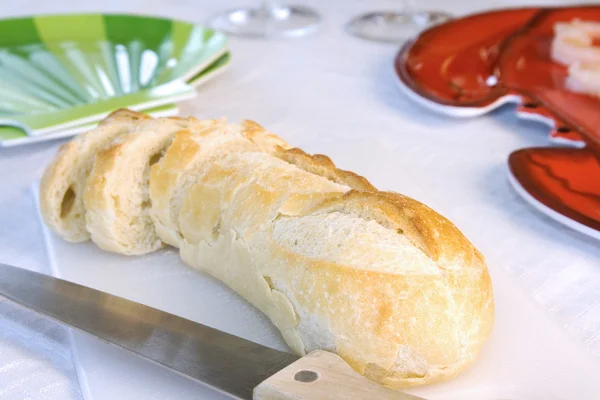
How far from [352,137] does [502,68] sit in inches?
15.2

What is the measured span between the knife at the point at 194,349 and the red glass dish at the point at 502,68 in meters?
0.78

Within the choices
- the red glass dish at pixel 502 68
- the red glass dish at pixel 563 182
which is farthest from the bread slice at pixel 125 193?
the red glass dish at pixel 502 68

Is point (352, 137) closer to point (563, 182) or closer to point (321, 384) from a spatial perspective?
point (563, 182)

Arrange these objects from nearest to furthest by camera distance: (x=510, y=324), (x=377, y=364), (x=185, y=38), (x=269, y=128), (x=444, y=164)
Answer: (x=377, y=364) < (x=510, y=324) < (x=444, y=164) < (x=269, y=128) < (x=185, y=38)

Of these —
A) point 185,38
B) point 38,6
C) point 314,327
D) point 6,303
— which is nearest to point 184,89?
point 185,38

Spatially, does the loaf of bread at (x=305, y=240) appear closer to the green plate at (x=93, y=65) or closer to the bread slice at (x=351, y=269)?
the bread slice at (x=351, y=269)

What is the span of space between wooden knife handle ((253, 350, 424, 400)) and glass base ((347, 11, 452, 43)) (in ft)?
4.22

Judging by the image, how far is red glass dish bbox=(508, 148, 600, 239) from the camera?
1.02 metres

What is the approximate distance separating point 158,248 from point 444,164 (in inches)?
21.6

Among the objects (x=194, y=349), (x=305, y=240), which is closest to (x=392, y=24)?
(x=305, y=240)

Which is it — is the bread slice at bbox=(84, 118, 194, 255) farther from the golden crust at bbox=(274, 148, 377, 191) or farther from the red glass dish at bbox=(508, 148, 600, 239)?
the red glass dish at bbox=(508, 148, 600, 239)

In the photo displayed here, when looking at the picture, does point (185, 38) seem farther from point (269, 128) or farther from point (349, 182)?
point (349, 182)

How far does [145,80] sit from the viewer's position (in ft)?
4.96

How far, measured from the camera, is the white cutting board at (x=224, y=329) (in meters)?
0.74
